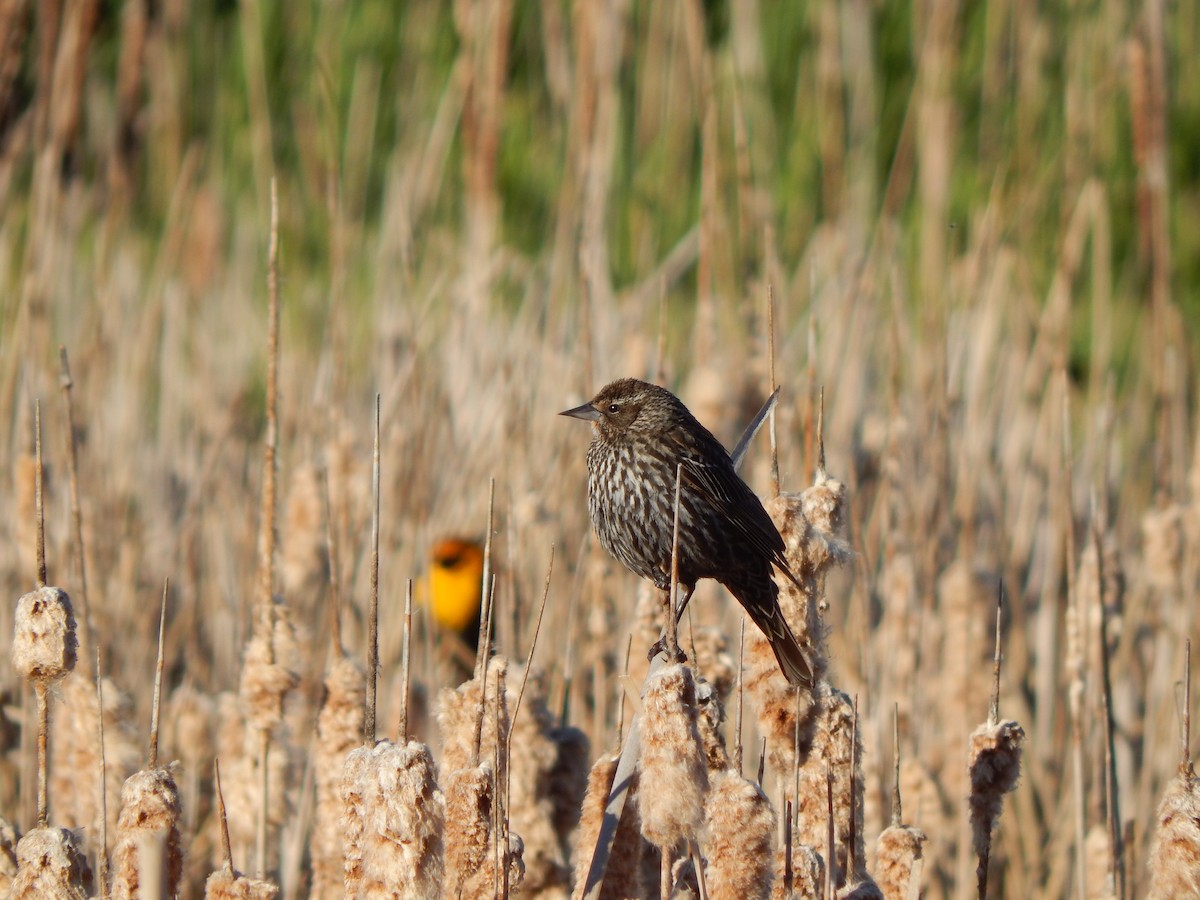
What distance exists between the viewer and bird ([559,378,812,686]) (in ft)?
7.97

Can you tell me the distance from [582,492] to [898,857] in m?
1.71

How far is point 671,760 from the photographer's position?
154 centimetres

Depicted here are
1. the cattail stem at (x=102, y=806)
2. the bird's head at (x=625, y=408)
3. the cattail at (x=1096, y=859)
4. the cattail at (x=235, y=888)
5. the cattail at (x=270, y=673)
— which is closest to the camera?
the cattail at (x=235, y=888)

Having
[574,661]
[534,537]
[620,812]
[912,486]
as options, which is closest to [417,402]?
[534,537]

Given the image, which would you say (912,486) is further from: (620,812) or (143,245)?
(143,245)

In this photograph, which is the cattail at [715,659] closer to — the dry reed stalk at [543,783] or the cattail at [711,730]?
the dry reed stalk at [543,783]

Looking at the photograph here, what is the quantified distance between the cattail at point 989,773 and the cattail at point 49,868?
46.0 inches

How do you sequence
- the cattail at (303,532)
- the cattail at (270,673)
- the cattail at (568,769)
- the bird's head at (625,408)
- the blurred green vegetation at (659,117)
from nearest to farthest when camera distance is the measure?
the cattail at (270,673)
the cattail at (568,769)
the bird's head at (625,408)
the cattail at (303,532)
the blurred green vegetation at (659,117)

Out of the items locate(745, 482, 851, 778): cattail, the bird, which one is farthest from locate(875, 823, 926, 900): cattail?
the bird

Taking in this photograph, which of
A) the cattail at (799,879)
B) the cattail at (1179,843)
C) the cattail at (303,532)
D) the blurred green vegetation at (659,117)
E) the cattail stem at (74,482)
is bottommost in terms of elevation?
the cattail at (799,879)

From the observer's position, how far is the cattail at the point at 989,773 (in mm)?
1921

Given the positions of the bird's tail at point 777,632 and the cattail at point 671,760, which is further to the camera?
the bird's tail at point 777,632

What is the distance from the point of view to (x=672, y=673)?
156 cm

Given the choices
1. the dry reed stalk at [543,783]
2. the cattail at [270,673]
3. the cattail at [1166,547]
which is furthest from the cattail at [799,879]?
the cattail at [1166,547]
